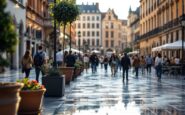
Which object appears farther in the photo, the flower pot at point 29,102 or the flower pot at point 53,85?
the flower pot at point 53,85

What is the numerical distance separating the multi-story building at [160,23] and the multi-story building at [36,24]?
15638 millimetres

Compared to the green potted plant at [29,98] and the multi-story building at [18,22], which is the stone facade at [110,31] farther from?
the green potted plant at [29,98]

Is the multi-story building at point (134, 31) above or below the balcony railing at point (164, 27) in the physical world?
above

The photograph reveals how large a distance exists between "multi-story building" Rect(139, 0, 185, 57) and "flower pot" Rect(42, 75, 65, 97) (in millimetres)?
23445

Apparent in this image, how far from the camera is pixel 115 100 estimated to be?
14781 mm

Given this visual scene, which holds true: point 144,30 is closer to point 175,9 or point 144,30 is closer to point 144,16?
point 144,16

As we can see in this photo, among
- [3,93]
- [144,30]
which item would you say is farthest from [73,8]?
[144,30]

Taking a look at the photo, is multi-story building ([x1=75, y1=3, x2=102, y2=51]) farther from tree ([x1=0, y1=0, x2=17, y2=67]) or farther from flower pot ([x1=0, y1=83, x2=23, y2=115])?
tree ([x1=0, y1=0, x2=17, y2=67])

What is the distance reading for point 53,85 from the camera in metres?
15.1

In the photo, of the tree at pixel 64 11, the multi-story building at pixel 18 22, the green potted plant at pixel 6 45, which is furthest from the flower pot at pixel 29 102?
the multi-story building at pixel 18 22

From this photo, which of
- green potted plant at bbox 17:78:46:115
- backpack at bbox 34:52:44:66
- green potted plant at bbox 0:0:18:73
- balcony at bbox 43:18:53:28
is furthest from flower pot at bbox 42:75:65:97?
balcony at bbox 43:18:53:28

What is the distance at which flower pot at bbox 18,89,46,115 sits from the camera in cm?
972

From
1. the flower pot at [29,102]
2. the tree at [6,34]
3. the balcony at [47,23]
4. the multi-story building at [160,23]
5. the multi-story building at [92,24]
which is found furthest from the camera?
the multi-story building at [92,24]

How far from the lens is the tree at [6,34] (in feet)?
21.7
